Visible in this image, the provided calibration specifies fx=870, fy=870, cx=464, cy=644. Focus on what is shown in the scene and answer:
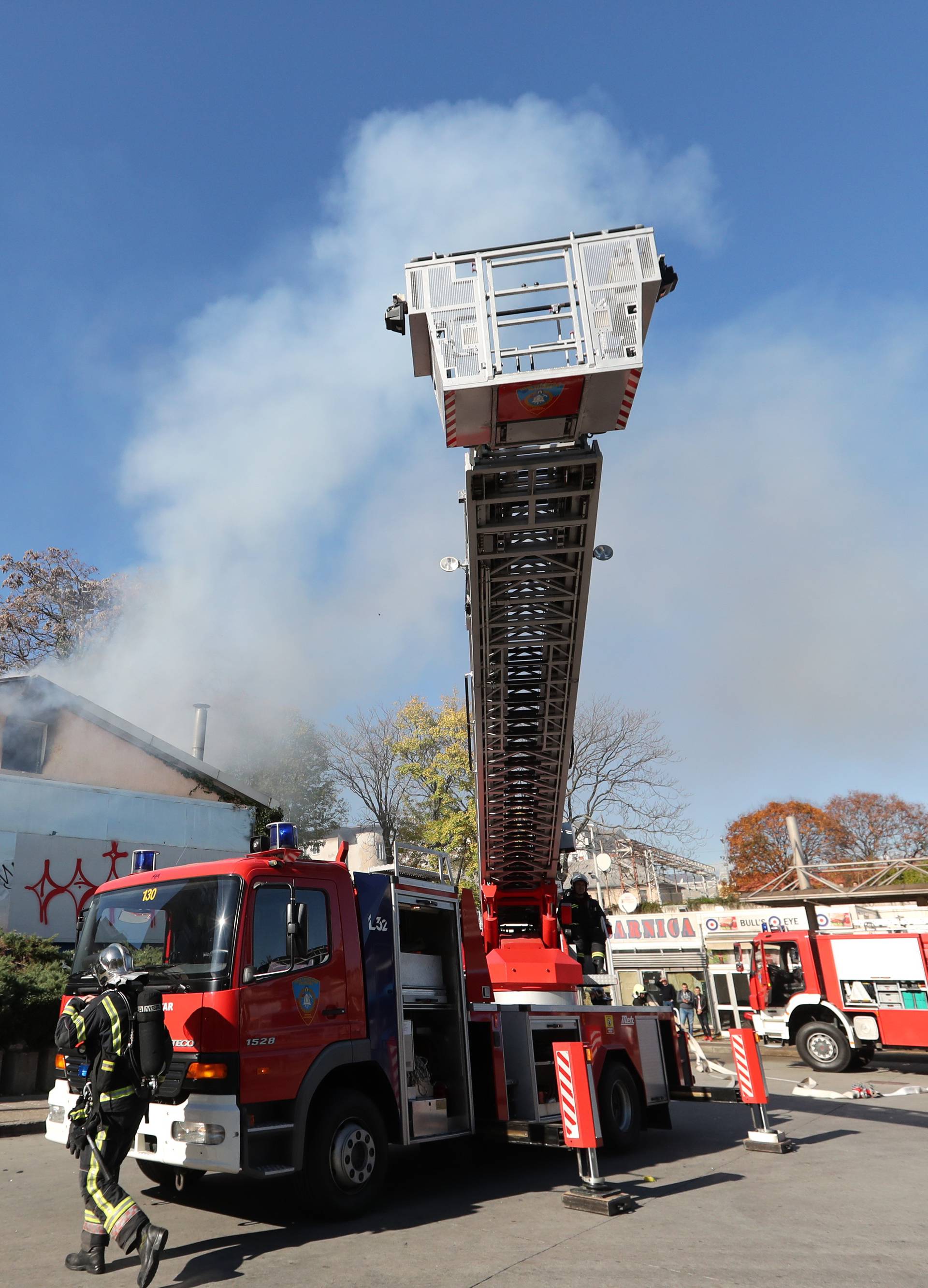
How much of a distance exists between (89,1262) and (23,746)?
15.1 m

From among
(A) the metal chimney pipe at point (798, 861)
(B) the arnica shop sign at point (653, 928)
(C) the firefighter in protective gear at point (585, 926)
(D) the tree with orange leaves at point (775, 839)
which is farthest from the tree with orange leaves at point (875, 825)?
(C) the firefighter in protective gear at point (585, 926)

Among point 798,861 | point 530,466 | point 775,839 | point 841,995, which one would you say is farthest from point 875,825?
point 530,466

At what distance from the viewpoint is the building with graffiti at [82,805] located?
16656 mm

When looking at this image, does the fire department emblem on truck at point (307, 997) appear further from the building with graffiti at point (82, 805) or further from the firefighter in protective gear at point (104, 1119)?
the building with graffiti at point (82, 805)

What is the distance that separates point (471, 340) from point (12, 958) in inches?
453

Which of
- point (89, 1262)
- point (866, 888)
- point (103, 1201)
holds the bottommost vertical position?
point (89, 1262)

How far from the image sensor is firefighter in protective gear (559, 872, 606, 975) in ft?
32.7

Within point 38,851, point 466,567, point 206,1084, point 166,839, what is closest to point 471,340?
point 466,567

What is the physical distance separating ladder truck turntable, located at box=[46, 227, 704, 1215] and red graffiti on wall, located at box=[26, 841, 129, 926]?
11.5 metres

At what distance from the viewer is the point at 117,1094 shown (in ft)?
16.0

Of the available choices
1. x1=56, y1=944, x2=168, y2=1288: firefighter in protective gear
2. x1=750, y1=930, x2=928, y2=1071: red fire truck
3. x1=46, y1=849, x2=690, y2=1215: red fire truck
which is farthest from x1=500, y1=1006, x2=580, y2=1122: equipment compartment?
x1=750, y1=930, x2=928, y2=1071: red fire truck

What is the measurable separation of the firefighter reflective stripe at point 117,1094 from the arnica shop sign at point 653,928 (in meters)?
17.9

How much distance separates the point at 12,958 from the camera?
12.6 m

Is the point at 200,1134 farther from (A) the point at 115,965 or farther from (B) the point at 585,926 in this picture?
(B) the point at 585,926
